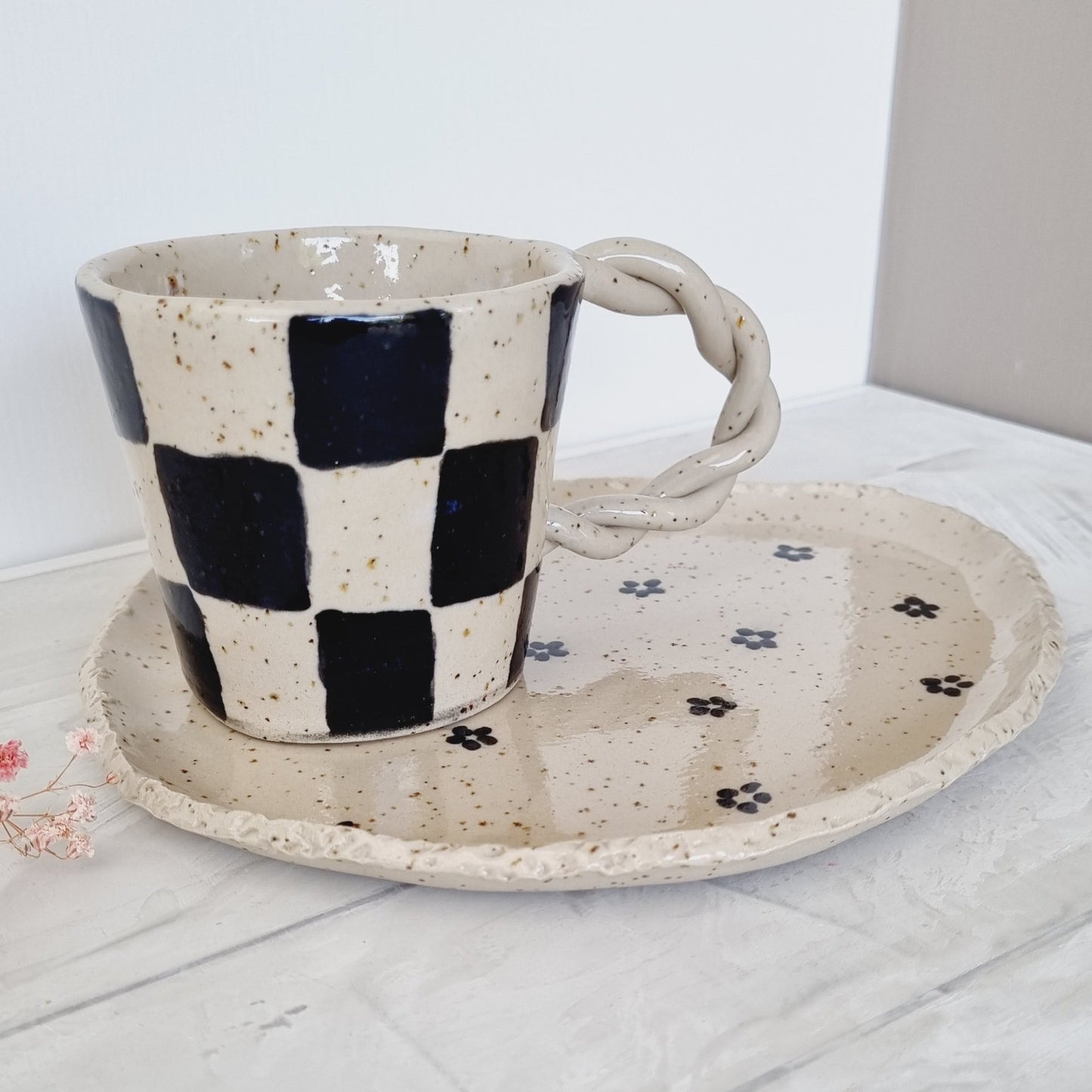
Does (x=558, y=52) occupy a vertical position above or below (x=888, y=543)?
above

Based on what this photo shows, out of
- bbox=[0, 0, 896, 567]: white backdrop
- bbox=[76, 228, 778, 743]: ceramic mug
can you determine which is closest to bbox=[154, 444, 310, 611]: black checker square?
bbox=[76, 228, 778, 743]: ceramic mug

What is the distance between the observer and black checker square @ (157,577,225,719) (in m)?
0.37

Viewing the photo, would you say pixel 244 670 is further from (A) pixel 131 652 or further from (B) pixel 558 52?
(B) pixel 558 52

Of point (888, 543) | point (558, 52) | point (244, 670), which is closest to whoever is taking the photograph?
point (244, 670)

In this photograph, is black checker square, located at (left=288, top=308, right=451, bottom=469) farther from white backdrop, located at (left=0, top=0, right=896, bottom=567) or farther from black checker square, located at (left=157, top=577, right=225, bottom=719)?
white backdrop, located at (left=0, top=0, right=896, bottom=567)

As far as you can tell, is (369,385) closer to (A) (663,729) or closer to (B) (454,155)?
(A) (663,729)

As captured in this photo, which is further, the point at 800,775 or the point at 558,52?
the point at 558,52

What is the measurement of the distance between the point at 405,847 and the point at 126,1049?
0.24ft

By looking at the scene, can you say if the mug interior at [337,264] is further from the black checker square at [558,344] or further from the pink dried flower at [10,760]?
the pink dried flower at [10,760]

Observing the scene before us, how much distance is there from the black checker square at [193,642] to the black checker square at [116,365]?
0.05 m

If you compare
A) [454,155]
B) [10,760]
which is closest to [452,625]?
[10,760]

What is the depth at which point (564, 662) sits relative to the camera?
430 mm

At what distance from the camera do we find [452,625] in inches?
14.6

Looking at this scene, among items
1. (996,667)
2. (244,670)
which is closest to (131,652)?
(244,670)
